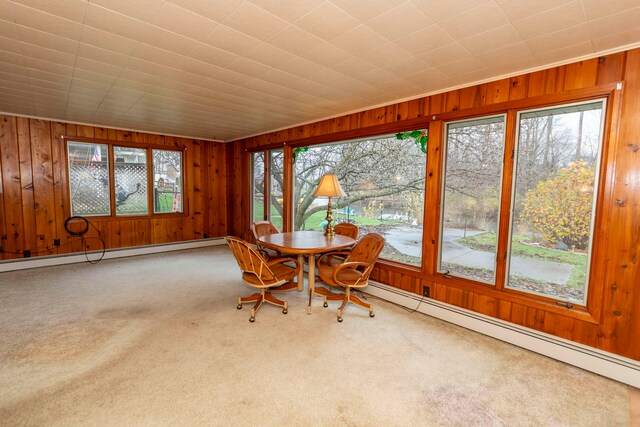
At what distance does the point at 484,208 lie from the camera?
2947 mm

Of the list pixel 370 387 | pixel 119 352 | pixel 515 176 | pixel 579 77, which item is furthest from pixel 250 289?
pixel 579 77

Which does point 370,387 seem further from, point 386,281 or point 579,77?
point 579,77

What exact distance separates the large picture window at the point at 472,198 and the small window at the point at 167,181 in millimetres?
5402

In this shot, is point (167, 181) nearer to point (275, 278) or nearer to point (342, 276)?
point (275, 278)

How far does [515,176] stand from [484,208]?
0.42 meters

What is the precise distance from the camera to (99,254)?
527 cm

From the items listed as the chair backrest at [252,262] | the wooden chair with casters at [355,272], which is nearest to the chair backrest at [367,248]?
the wooden chair with casters at [355,272]

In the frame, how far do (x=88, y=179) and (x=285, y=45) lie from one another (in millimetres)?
5019

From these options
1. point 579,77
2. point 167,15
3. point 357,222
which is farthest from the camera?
point 357,222

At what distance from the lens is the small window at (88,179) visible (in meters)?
5.06

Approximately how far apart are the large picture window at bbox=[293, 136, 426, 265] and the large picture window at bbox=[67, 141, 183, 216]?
9.93 feet

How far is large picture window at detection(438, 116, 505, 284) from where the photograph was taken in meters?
2.87

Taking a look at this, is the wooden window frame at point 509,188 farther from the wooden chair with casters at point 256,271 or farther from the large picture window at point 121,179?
the large picture window at point 121,179

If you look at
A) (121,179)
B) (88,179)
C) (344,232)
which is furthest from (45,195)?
(344,232)
